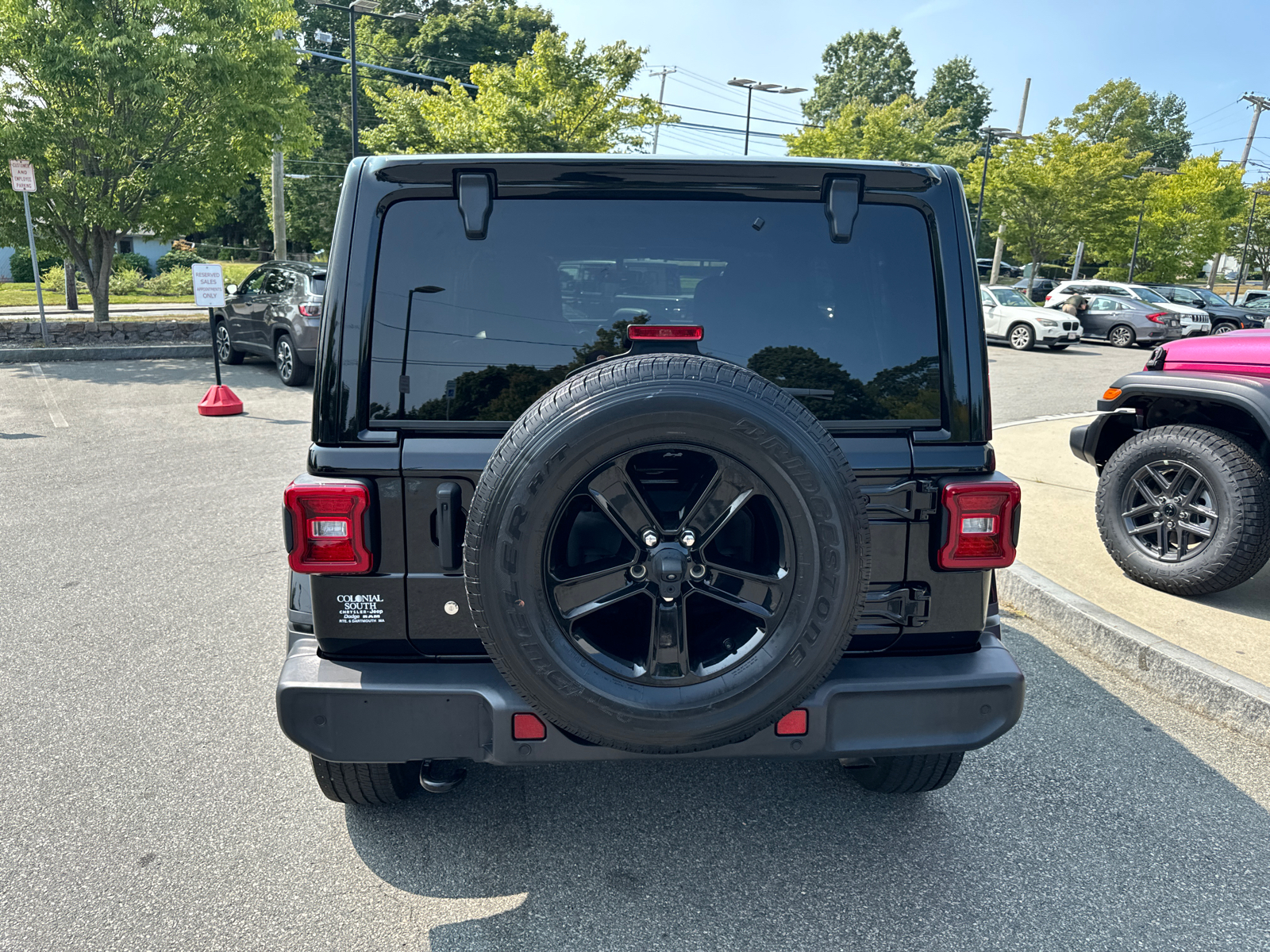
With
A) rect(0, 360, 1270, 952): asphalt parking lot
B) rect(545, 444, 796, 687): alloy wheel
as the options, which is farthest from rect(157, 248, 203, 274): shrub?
rect(545, 444, 796, 687): alloy wheel

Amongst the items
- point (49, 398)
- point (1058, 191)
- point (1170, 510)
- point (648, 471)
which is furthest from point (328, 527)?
point (1058, 191)

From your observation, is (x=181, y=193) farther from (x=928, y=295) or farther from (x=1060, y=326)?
(x=1060, y=326)

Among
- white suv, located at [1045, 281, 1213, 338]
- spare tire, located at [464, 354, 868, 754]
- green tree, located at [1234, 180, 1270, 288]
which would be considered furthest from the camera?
green tree, located at [1234, 180, 1270, 288]

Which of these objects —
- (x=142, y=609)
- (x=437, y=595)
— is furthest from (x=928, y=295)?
(x=142, y=609)

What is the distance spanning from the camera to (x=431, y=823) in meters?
2.98

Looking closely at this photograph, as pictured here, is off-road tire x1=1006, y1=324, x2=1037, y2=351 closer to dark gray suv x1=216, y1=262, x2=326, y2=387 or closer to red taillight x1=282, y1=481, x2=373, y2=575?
dark gray suv x1=216, y1=262, x2=326, y2=387

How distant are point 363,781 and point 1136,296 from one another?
27133mm

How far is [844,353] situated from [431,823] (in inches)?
77.6

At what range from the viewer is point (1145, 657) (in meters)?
4.13

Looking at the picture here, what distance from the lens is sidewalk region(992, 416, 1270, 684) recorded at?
4.32 m

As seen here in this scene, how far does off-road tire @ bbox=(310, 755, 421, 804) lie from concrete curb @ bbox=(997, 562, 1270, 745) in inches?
127

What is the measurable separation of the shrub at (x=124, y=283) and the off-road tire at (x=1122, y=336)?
101ft

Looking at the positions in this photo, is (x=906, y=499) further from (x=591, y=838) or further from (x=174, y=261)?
(x=174, y=261)

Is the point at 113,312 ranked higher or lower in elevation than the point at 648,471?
lower
